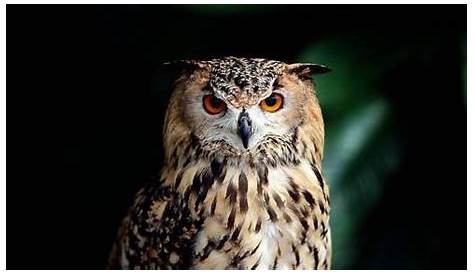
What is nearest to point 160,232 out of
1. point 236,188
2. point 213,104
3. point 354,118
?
point 236,188

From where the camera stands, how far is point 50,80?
79.7 inches

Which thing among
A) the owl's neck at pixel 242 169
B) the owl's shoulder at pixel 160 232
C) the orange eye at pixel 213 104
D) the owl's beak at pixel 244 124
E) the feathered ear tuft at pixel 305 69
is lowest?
the owl's shoulder at pixel 160 232

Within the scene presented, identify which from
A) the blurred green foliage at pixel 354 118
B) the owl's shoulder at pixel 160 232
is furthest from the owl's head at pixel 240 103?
the blurred green foliage at pixel 354 118

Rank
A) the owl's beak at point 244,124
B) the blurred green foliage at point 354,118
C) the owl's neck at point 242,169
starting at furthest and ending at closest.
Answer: the blurred green foliage at point 354,118 → the owl's neck at point 242,169 → the owl's beak at point 244,124

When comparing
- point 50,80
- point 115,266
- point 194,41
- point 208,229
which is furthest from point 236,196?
point 50,80

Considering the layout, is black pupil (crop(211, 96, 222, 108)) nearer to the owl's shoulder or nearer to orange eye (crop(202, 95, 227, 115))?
orange eye (crop(202, 95, 227, 115))

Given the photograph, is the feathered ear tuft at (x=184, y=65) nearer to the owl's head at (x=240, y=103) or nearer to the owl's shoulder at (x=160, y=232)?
the owl's head at (x=240, y=103)

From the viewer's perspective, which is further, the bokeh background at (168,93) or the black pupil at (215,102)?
the bokeh background at (168,93)

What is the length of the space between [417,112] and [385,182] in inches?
6.9

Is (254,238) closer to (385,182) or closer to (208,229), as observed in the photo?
(208,229)

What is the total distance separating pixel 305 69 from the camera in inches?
52.8

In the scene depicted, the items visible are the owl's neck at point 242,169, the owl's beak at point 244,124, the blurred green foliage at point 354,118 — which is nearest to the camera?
the owl's beak at point 244,124

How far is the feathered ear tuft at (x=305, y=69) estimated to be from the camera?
1.33m

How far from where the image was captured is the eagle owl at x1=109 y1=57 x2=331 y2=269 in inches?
52.0
